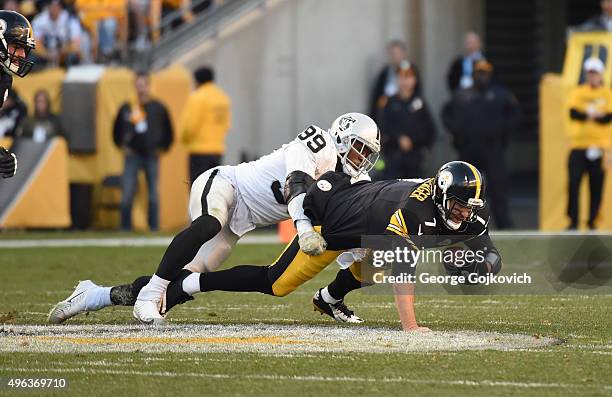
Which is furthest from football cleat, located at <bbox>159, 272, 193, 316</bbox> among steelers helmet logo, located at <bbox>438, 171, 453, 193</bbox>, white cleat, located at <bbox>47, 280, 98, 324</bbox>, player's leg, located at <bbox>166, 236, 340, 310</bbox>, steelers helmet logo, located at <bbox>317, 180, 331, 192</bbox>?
steelers helmet logo, located at <bbox>438, 171, 453, 193</bbox>

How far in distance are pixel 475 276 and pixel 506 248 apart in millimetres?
4792

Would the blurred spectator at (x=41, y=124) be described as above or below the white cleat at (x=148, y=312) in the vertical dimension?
A: above

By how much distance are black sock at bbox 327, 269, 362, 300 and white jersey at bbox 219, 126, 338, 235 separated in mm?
503

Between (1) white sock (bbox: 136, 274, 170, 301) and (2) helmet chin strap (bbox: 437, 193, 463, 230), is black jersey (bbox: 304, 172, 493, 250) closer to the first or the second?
(2) helmet chin strap (bbox: 437, 193, 463, 230)

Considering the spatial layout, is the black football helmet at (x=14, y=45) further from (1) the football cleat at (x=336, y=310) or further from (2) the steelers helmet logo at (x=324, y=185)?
(1) the football cleat at (x=336, y=310)

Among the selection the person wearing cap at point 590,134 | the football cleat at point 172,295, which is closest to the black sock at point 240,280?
the football cleat at point 172,295

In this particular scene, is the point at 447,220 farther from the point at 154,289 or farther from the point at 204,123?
the point at 204,123

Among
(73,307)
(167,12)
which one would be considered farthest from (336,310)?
(167,12)

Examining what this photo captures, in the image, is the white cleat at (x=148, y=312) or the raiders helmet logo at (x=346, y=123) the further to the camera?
the raiders helmet logo at (x=346, y=123)

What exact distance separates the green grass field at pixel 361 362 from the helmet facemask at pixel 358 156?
873mm

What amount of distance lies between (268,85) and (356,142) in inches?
415

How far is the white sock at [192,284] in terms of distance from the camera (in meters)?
8.02

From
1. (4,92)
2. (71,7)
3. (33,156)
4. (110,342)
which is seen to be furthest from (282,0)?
(110,342)

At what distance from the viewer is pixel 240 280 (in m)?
7.98
